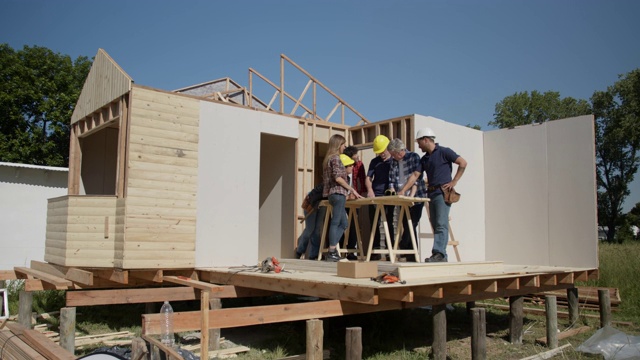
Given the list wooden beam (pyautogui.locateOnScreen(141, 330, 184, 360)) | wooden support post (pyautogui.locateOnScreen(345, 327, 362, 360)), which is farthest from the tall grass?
wooden beam (pyautogui.locateOnScreen(141, 330, 184, 360))

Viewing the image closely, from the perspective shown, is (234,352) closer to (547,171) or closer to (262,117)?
(262,117)

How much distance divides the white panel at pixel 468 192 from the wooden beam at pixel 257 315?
→ 360 centimetres

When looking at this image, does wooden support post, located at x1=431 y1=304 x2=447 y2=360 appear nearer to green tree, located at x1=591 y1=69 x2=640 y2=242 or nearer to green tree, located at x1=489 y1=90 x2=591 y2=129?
green tree, located at x1=591 y1=69 x2=640 y2=242

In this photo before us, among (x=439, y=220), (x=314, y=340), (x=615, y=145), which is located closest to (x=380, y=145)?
(x=439, y=220)

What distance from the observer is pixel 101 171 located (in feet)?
33.8

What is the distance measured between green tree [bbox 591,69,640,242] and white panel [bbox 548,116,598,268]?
27.3 meters

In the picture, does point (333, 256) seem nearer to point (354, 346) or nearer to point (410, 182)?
point (410, 182)

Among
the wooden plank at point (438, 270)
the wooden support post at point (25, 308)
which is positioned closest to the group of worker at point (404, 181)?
the wooden plank at point (438, 270)

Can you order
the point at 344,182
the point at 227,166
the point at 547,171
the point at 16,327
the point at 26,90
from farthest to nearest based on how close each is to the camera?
the point at 26,90 → the point at 547,171 → the point at 227,166 → the point at 344,182 → the point at 16,327

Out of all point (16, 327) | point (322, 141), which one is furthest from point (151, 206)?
point (322, 141)

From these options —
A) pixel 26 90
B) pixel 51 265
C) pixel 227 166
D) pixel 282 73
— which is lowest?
pixel 51 265

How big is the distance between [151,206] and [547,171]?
6446 mm

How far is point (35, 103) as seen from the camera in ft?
66.7

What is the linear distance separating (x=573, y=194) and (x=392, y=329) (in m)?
3.70
